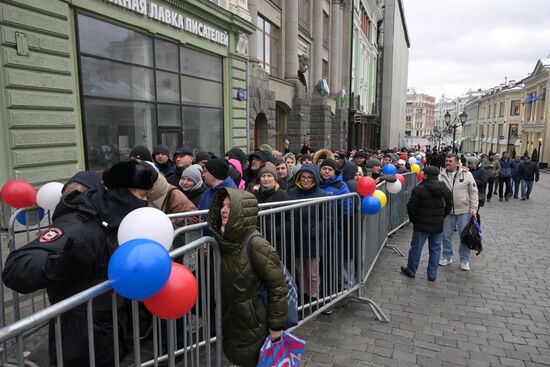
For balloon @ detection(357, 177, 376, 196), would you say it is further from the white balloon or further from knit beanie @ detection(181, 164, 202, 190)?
the white balloon

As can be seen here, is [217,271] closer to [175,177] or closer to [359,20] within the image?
[175,177]

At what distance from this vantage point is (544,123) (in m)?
40.9

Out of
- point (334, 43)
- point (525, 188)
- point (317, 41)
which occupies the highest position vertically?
point (334, 43)

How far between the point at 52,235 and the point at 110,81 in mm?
7796

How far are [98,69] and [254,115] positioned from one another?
727 centimetres

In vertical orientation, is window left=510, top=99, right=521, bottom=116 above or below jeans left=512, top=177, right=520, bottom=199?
above

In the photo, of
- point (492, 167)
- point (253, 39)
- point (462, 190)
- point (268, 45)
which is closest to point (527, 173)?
point (492, 167)

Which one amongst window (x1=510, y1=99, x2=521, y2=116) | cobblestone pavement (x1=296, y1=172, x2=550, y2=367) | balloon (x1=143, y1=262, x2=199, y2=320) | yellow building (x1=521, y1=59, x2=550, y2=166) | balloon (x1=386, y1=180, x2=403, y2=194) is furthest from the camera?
window (x1=510, y1=99, x2=521, y2=116)

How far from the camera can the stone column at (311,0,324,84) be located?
2272 cm

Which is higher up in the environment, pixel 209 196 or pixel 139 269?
pixel 139 269

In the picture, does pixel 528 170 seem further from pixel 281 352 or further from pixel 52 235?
pixel 52 235

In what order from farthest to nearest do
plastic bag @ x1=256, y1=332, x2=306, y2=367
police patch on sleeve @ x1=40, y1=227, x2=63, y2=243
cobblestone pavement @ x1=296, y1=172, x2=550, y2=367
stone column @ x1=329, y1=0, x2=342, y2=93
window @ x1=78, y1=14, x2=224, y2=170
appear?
stone column @ x1=329, y1=0, x2=342, y2=93
window @ x1=78, y1=14, x2=224, y2=170
cobblestone pavement @ x1=296, y1=172, x2=550, y2=367
plastic bag @ x1=256, y1=332, x2=306, y2=367
police patch on sleeve @ x1=40, y1=227, x2=63, y2=243

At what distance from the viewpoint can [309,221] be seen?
147 inches

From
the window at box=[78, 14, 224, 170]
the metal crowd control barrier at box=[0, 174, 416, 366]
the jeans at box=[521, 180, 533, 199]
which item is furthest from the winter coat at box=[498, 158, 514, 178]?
Answer: the metal crowd control barrier at box=[0, 174, 416, 366]
